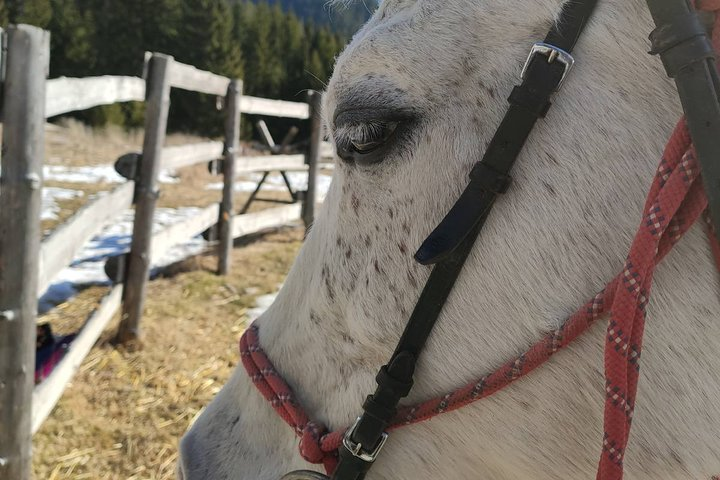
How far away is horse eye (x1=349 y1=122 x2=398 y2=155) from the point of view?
1051mm

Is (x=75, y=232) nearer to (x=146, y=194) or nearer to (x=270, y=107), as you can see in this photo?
(x=146, y=194)

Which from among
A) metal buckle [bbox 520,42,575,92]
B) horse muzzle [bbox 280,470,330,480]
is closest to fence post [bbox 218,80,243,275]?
horse muzzle [bbox 280,470,330,480]

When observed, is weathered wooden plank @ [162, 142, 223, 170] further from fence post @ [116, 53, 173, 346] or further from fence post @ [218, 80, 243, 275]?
fence post @ [116, 53, 173, 346]

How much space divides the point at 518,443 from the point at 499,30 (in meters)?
0.75

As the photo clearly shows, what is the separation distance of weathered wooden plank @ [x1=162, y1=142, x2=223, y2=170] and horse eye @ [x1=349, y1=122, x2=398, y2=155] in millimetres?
3891

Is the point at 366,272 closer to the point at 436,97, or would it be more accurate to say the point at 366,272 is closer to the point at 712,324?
the point at 436,97

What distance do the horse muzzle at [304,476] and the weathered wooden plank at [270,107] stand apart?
5.69 meters

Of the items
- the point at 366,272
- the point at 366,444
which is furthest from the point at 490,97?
the point at 366,444

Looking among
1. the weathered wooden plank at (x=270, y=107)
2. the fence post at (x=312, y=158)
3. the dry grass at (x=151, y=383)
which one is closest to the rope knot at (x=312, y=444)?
the dry grass at (x=151, y=383)

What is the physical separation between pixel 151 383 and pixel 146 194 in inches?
54.7

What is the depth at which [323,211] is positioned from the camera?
134cm

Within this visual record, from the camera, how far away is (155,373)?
13.3 ft

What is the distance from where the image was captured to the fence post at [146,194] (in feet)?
13.8

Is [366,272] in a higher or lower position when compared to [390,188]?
lower
